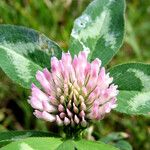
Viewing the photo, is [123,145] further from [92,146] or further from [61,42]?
[61,42]

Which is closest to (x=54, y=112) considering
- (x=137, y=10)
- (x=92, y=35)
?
(x=92, y=35)

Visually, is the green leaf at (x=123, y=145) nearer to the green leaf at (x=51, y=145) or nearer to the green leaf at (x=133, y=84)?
the green leaf at (x=133, y=84)

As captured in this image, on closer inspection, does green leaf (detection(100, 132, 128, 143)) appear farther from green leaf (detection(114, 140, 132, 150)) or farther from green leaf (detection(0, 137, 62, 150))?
green leaf (detection(0, 137, 62, 150))

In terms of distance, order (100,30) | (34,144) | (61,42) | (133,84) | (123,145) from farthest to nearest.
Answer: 1. (61,42)
2. (123,145)
3. (100,30)
4. (133,84)
5. (34,144)

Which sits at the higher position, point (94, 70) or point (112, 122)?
point (112, 122)

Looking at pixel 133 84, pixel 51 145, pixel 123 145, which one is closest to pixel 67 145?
pixel 51 145

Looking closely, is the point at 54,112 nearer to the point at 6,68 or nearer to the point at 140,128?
the point at 6,68

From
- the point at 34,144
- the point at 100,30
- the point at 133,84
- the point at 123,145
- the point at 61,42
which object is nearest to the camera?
the point at 34,144
